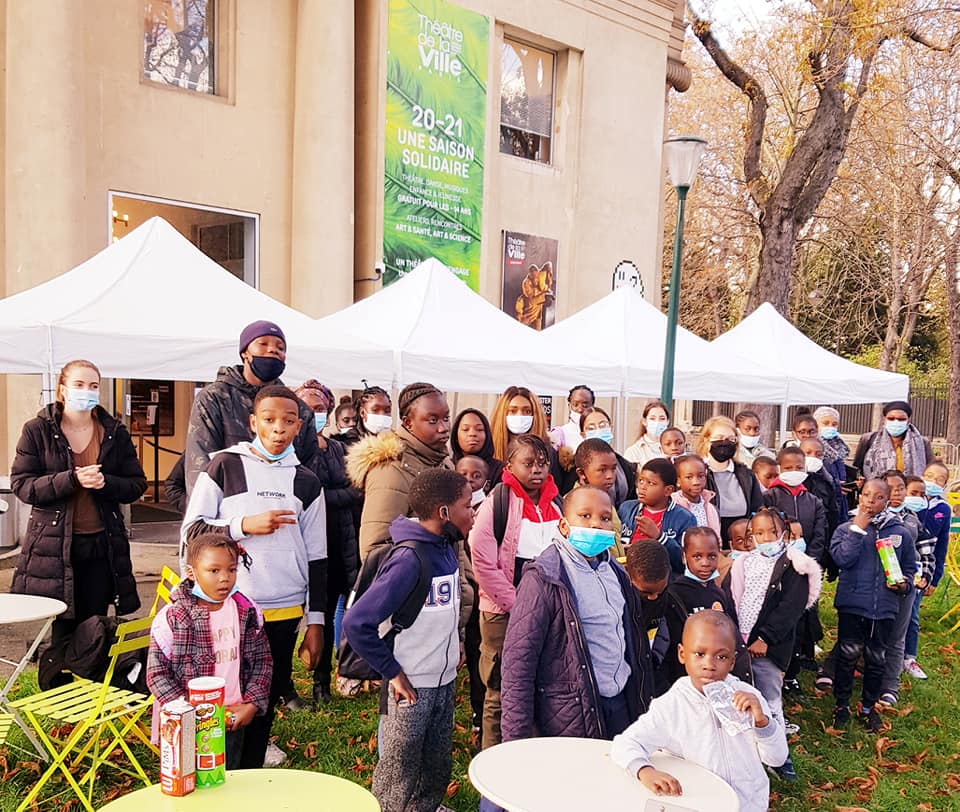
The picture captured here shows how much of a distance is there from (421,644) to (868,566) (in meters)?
3.60

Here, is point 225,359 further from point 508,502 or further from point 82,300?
point 508,502

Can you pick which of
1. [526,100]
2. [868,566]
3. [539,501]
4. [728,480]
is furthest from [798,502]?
[526,100]

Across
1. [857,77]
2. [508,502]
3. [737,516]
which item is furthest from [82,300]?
[857,77]

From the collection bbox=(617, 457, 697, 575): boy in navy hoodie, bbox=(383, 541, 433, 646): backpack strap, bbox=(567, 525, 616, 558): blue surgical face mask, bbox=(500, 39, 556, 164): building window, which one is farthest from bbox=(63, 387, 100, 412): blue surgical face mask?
bbox=(500, 39, 556, 164): building window

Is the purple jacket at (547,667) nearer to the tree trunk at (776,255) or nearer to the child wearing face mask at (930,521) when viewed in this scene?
the child wearing face mask at (930,521)

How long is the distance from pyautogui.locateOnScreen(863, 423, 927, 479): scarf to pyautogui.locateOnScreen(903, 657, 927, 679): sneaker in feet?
7.88

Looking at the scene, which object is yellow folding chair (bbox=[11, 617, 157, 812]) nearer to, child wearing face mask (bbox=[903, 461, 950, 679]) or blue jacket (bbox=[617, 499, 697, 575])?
blue jacket (bbox=[617, 499, 697, 575])

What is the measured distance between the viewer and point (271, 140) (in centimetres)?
1230

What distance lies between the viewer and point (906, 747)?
219 inches

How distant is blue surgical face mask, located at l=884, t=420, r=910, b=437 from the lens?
351 inches

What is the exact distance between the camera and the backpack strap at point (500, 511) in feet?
13.9

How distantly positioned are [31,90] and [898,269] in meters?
23.6

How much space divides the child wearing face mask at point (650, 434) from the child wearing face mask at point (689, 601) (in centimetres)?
277

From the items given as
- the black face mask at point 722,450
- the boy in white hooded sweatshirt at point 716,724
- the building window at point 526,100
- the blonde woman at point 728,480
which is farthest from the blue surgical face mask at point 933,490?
the building window at point 526,100
